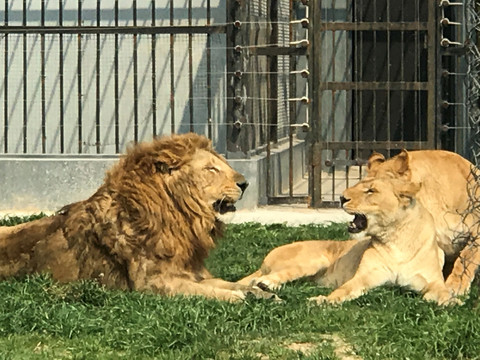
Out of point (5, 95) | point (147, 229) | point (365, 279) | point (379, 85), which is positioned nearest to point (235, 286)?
point (147, 229)

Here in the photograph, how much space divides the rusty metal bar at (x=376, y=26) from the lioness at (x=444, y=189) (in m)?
3.96

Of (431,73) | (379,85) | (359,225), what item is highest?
(431,73)

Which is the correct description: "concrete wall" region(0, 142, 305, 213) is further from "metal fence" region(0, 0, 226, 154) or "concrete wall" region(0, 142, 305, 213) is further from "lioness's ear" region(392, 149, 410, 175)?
"lioness's ear" region(392, 149, 410, 175)

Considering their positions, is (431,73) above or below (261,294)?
above

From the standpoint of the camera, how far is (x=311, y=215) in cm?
1284

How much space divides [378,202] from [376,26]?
4870mm

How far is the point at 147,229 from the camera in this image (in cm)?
827

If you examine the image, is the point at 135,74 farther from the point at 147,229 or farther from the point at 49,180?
the point at 147,229

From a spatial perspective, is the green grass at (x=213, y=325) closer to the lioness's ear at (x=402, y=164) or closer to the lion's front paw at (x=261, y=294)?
the lion's front paw at (x=261, y=294)

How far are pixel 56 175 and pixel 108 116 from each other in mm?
1075

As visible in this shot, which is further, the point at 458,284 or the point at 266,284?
the point at 266,284

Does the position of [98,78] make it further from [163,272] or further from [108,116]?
[163,272]

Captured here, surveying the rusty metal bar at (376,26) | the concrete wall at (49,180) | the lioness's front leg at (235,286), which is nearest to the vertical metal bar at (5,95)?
the concrete wall at (49,180)

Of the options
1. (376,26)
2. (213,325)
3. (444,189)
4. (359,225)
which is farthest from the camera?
(376,26)
